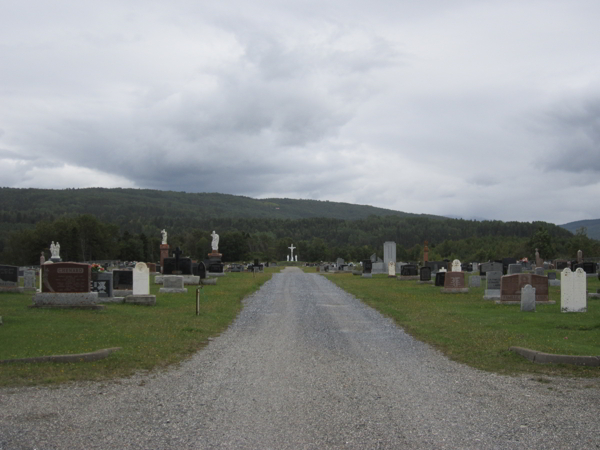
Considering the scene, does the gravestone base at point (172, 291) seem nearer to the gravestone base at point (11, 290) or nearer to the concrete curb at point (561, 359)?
the gravestone base at point (11, 290)

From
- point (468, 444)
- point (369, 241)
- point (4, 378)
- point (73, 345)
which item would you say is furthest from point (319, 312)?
point (369, 241)

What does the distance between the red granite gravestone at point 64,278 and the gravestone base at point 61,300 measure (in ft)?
0.60

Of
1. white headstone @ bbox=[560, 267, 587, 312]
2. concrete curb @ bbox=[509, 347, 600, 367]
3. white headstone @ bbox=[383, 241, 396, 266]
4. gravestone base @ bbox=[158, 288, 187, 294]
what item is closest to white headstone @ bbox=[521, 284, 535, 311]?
white headstone @ bbox=[560, 267, 587, 312]

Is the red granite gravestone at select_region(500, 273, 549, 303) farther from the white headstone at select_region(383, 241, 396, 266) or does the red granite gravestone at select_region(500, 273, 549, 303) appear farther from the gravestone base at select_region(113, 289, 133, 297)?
the white headstone at select_region(383, 241, 396, 266)

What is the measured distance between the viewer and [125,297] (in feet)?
63.8

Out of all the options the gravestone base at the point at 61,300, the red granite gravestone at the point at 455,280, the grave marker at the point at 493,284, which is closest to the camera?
the gravestone base at the point at 61,300

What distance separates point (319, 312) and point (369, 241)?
165 meters

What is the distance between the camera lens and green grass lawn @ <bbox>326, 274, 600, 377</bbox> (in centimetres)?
964

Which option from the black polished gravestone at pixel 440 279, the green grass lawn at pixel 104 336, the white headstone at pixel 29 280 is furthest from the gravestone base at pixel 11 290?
the black polished gravestone at pixel 440 279

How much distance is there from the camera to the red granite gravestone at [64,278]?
1675 centimetres

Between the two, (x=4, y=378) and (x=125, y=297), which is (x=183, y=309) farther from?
(x=4, y=378)

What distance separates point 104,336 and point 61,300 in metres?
5.75

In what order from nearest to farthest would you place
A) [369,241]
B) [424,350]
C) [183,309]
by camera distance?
[424,350]
[183,309]
[369,241]

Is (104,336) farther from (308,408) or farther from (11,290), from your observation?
(11,290)
